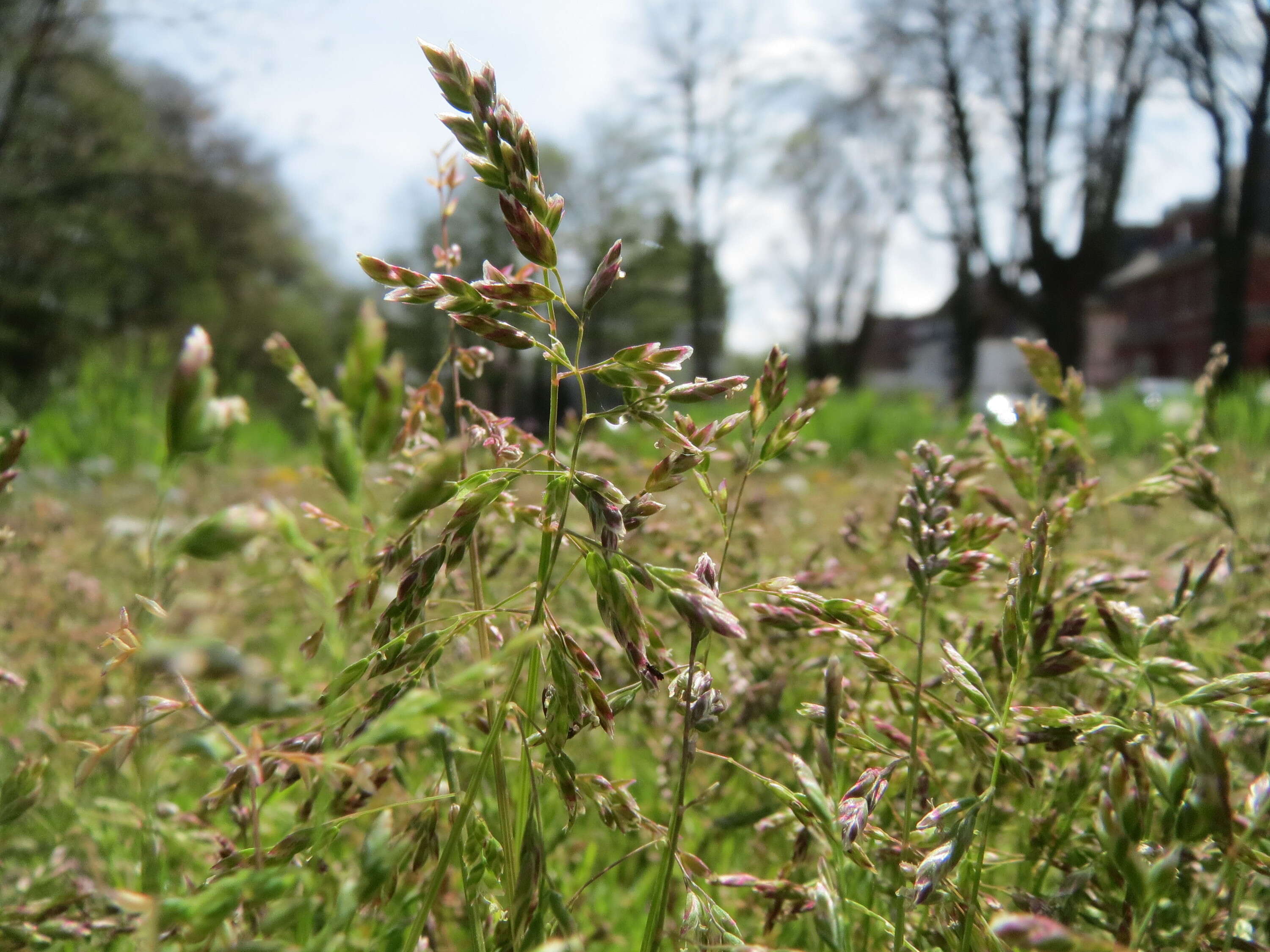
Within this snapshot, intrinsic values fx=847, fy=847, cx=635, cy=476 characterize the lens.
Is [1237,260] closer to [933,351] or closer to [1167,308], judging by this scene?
[1167,308]

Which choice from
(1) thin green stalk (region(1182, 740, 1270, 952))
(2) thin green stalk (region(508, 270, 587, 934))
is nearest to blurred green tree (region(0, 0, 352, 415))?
(2) thin green stalk (region(508, 270, 587, 934))

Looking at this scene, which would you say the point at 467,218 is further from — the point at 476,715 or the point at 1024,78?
the point at 1024,78

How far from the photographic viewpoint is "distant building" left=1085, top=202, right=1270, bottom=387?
29.5 m

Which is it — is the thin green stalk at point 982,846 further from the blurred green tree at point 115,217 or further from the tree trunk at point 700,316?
the tree trunk at point 700,316

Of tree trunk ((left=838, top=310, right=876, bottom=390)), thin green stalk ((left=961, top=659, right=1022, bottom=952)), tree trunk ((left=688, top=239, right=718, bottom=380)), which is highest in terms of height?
tree trunk ((left=838, top=310, right=876, bottom=390))

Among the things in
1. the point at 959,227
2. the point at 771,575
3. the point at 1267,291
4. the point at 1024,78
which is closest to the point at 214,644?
the point at 771,575

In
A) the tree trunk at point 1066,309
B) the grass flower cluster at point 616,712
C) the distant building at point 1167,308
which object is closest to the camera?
the grass flower cluster at point 616,712

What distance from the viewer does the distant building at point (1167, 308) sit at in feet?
96.6

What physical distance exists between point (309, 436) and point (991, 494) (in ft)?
33.9

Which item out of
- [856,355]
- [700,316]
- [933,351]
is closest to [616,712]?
[700,316]

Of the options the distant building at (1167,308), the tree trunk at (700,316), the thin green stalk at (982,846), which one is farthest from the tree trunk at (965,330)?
the thin green stalk at (982,846)

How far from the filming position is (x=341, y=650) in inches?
16.6

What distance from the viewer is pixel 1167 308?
33750mm

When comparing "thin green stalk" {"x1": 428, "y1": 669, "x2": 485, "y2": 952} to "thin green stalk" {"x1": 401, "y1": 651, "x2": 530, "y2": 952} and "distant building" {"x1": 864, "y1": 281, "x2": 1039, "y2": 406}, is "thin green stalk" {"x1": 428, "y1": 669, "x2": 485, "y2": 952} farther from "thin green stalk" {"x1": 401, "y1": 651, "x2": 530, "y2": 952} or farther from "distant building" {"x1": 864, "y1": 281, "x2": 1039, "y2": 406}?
"distant building" {"x1": 864, "y1": 281, "x2": 1039, "y2": 406}
